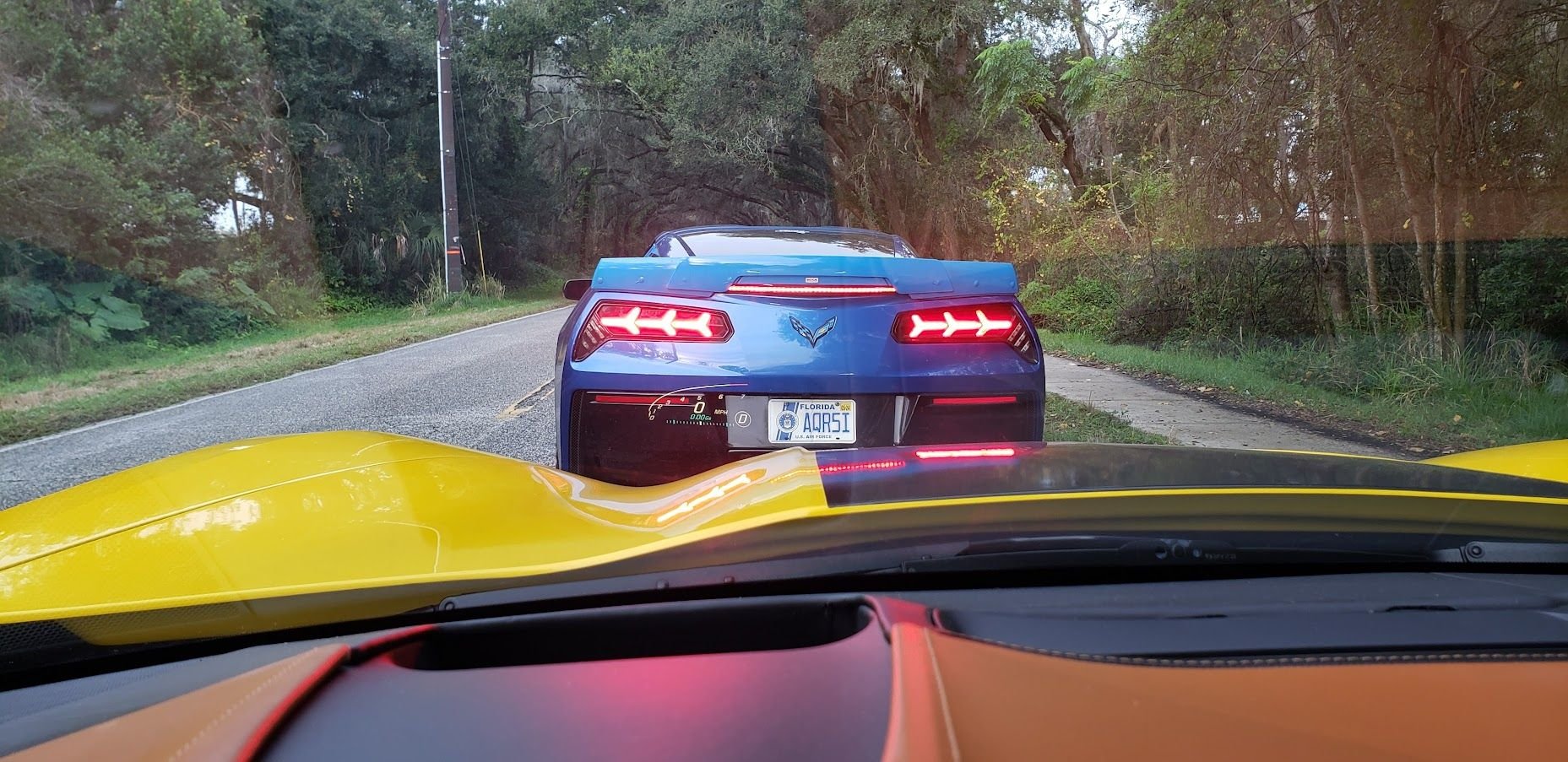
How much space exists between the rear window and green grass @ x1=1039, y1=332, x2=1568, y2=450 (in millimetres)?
4395

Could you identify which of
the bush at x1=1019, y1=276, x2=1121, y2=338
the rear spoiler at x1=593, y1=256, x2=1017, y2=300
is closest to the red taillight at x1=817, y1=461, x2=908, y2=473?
the rear spoiler at x1=593, y1=256, x2=1017, y2=300

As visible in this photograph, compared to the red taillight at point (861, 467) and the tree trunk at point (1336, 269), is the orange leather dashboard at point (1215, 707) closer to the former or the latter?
the red taillight at point (861, 467)

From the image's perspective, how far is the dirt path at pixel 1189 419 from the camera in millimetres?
6473

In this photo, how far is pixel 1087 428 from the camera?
22.6 feet

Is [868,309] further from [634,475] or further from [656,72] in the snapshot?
[656,72]

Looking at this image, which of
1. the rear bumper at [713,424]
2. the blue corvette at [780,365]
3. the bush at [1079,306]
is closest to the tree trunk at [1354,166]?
the bush at [1079,306]

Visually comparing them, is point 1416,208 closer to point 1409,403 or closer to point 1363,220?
point 1363,220

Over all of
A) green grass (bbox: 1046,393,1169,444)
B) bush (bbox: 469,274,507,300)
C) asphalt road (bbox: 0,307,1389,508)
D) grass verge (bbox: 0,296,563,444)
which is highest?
bush (bbox: 469,274,507,300)

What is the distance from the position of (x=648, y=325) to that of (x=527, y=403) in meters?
4.91

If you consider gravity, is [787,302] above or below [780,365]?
above

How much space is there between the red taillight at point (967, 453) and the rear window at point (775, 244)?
1746 mm

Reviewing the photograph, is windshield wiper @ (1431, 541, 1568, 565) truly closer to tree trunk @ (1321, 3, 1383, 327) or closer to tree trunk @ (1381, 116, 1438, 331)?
tree trunk @ (1321, 3, 1383, 327)

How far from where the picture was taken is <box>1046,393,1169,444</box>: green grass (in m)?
6.49

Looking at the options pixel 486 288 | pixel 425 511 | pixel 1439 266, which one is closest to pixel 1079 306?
pixel 1439 266
